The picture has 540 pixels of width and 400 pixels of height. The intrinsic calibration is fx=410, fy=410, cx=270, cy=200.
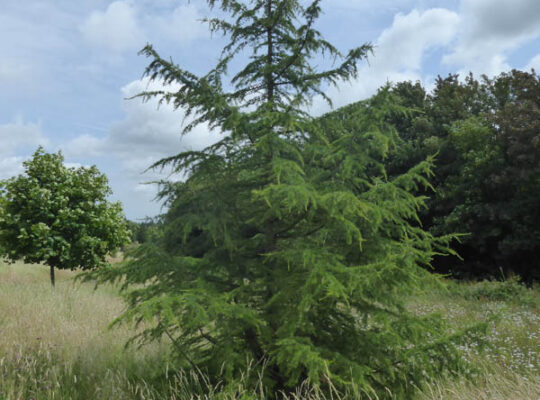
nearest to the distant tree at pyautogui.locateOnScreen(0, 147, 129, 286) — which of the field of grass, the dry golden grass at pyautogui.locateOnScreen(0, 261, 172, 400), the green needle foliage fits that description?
the field of grass

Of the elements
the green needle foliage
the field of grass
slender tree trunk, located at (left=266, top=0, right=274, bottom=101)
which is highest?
slender tree trunk, located at (left=266, top=0, right=274, bottom=101)

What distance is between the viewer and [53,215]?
Result: 47.8 feet

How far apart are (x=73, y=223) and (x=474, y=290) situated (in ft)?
47.1

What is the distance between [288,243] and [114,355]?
13.0 ft

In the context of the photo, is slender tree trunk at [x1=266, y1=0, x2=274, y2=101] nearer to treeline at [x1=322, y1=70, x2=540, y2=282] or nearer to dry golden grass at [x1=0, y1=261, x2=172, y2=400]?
dry golden grass at [x1=0, y1=261, x2=172, y2=400]

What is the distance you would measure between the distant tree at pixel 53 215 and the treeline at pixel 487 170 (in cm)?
1185

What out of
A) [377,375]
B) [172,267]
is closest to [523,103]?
[377,375]

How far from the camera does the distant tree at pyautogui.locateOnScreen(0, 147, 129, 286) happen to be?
1441 cm

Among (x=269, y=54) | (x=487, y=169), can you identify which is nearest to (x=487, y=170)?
(x=487, y=169)

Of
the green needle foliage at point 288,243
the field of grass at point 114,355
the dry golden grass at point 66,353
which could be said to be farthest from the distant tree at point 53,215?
the green needle foliage at point 288,243

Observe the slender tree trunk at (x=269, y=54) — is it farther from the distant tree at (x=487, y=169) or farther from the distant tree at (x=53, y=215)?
the distant tree at (x=53, y=215)

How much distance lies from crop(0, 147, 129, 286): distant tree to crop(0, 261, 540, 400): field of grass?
224cm

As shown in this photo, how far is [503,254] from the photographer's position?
57.9 ft

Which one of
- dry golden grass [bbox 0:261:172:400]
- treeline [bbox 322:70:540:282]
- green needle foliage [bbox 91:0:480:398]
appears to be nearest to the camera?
green needle foliage [bbox 91:0:480:398]
